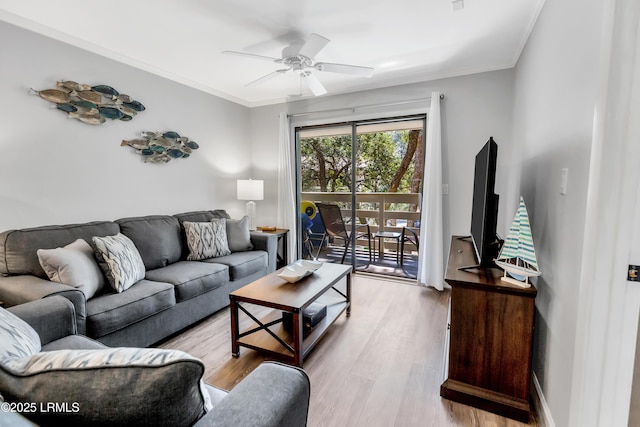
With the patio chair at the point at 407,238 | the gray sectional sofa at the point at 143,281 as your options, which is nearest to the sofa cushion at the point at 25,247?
the gray sectional sofa at the point at 143,281

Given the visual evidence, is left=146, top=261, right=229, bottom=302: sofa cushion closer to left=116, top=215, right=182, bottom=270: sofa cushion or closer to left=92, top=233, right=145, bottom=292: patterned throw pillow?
left=116, top=215, right=182, bottom=270: sofa cushion

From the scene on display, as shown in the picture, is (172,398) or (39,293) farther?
(39,293)

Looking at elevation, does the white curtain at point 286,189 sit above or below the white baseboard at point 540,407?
above

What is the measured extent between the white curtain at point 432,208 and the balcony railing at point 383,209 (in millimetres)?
570

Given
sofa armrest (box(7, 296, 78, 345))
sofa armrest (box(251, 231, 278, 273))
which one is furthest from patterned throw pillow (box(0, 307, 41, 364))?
sofa armrest (box(251, 231, 278, 273))

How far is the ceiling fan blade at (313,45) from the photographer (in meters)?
2.07

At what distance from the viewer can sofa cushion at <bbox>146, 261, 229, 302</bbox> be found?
2332 mm

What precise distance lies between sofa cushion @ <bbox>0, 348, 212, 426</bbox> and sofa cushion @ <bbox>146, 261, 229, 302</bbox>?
68.8 inches

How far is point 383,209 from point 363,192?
0.39 meters

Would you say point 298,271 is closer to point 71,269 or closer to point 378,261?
point 71,269

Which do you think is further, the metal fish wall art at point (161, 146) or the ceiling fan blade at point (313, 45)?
the metal fish wall art at point (161, 146)

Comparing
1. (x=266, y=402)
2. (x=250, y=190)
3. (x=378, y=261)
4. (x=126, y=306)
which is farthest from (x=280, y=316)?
(x=378, y=261)

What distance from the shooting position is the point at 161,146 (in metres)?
3.20

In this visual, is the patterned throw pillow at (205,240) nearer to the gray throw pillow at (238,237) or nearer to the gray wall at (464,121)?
the gray throw pillow at (238,237)
